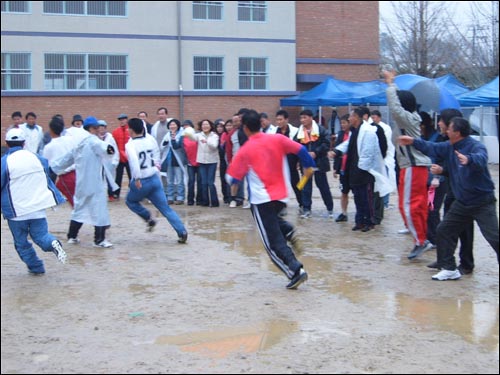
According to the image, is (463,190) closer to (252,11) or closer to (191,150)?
(191,150)

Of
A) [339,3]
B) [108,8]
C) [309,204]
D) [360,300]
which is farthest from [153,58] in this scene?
[360,300]

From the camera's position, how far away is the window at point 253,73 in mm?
31628

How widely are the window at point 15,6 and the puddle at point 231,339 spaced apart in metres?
24.4

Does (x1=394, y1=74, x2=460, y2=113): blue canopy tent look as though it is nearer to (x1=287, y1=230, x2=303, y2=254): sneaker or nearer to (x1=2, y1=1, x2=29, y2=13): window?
(x1=287, y1=230, x2=303, y2=254): sneaker

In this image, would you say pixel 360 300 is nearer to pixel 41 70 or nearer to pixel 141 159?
pixel 141 159

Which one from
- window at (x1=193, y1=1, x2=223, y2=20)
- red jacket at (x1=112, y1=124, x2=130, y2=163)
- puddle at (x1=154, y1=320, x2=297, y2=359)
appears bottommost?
puddle at (x1=154, y1=320, x2=297, y2=359)

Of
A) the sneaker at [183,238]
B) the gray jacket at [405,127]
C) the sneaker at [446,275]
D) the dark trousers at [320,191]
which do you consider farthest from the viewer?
the dark trousers at [320,191]

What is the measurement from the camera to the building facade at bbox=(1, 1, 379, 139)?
1108 inches

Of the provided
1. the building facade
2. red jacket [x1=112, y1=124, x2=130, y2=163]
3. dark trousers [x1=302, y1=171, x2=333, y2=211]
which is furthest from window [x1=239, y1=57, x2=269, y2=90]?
dark trousers [x1=302, y1=171, x2=333, y2=211]

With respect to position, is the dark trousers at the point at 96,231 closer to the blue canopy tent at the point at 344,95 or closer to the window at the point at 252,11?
the blue canopy tent at the point at 344,95

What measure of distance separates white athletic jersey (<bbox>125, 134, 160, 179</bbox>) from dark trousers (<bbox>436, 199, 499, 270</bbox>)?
4180mm

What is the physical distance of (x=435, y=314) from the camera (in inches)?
263

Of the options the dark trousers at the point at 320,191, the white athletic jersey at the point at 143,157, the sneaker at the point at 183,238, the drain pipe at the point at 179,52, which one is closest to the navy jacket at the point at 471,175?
the sneaker at the point at 183,238

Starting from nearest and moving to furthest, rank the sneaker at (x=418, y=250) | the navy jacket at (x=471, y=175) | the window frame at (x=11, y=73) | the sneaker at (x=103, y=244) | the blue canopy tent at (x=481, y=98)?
the navy jacket at (x=471, y=175) < the sneaker at (x=418, y=250) < the sneaker at (x=103, y=244) < the blue canopy tent at (x=481, y=98) < the window frame at (x=11, y=73)
